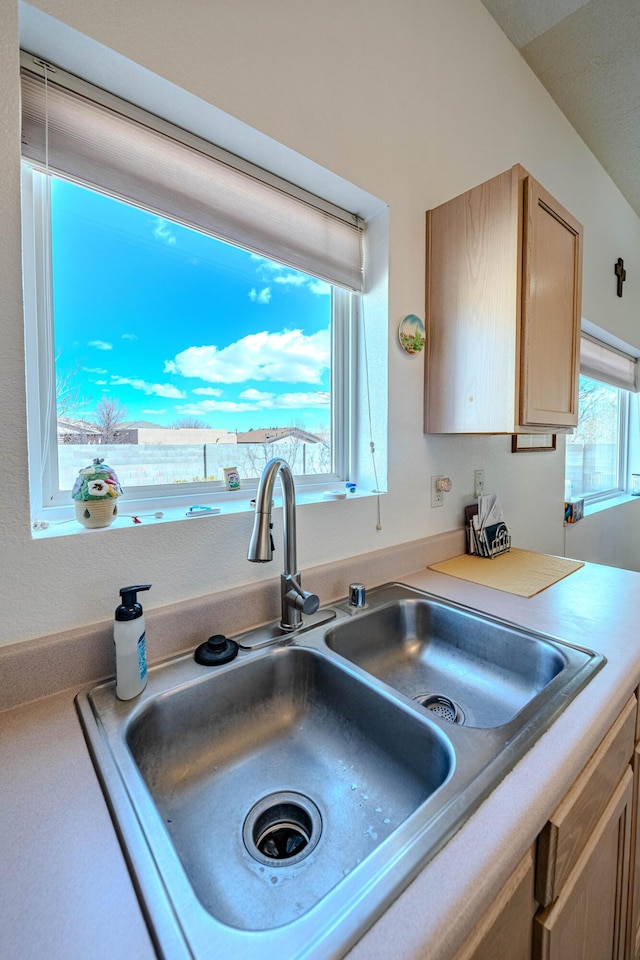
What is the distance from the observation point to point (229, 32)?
87 cm

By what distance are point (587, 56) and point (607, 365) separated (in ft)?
5.39

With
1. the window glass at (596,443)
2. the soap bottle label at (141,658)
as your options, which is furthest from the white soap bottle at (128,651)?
the window glass at (596,443)

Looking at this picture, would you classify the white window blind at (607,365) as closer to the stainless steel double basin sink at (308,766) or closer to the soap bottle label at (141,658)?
the stainless steel double basin sink at (308,766)

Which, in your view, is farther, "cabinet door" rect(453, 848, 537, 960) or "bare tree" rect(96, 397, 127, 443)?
"bare tree" rect(96, 397, 127, 443)

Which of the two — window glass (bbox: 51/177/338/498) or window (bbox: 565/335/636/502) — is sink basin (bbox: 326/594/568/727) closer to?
window glass (bbox: 51/177/338/498)

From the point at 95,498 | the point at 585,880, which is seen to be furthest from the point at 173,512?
the point at 585,880

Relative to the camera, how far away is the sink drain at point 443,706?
88 centimetres

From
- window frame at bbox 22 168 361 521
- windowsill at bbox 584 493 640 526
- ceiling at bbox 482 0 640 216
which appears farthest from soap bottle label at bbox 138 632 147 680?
windowsill at bbox 584 493 640 526

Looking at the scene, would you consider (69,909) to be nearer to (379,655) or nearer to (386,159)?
(379,655)

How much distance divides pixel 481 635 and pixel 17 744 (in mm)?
905

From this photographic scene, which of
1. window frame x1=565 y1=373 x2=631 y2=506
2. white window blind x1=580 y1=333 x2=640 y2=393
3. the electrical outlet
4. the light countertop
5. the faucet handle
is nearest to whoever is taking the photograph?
the light countertop

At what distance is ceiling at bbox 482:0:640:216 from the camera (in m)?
1.51

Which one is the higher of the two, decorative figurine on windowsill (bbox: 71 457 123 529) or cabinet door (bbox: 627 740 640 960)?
decorative figurine on windowsill (bbox: 71 457 123 529)

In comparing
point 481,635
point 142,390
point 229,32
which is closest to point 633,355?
point 481,635
